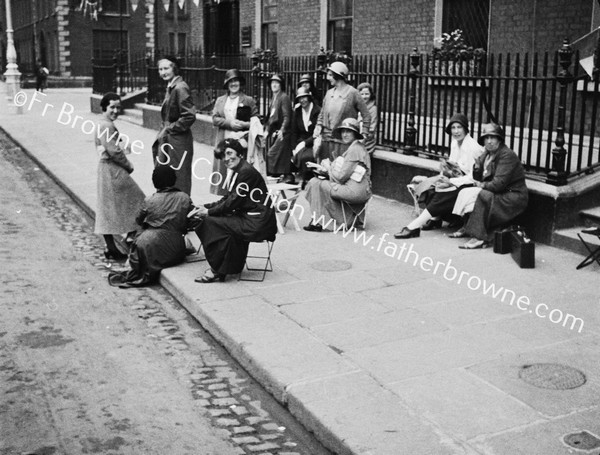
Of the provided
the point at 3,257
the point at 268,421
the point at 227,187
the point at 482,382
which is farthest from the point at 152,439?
the point at 3,257

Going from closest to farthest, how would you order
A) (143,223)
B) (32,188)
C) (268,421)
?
(268,421) < (143,223) < (32,188)

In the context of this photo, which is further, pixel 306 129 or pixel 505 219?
pixel 306 129

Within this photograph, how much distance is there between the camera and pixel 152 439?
4688 millimetres

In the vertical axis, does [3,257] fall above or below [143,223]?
below

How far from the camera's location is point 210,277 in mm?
7605

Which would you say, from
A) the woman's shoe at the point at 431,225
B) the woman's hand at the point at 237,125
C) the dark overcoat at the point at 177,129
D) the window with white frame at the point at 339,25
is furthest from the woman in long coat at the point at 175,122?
the window with white frame at the point at 339,25

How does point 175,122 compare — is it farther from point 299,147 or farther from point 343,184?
point 299,147

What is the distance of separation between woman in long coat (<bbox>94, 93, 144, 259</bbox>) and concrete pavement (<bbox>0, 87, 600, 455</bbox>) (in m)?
1.11

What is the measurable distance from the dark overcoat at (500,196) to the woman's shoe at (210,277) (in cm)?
307

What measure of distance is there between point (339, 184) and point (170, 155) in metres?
2.12

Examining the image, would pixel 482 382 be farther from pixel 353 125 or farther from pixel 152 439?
pixel 353 125

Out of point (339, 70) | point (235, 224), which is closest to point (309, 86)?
point (339, 70)

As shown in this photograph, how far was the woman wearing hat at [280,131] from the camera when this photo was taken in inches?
504

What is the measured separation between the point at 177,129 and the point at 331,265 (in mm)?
2712
